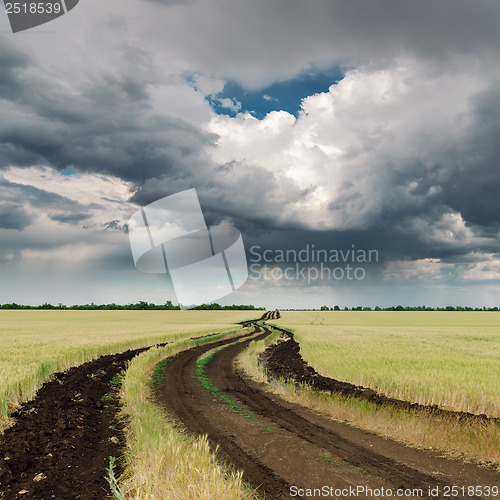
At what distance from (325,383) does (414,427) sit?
553cm

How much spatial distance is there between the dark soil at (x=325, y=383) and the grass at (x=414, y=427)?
16.6 inches

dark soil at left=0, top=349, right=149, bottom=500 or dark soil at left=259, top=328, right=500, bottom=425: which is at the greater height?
dark soil at left=0, top=349, right=149, bottom=500

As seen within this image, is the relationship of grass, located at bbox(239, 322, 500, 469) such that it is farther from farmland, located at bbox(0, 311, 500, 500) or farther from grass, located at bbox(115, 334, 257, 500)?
grass, located at bbox(115, 334, 257, 500)

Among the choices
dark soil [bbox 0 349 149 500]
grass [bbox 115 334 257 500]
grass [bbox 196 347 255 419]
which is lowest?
grass [bbox 196 347 255 419]

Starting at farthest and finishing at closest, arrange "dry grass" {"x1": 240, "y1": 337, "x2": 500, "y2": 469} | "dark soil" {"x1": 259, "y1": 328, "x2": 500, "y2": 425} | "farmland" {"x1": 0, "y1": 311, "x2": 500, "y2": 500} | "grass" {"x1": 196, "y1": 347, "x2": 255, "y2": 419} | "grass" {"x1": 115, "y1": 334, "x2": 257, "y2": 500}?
"grass" {"x1": 196, "y1": 347, "x2": 255, "y2": 419}, "dark soil" {"x1": 259, "y1": 328, "x2": 500, "y2": 425}, "dry grass" {"x1": 240, "y1": 337, "x2": 500, "y2": 469}, "farmland" {"x1": 0, "y1": 311, "x2": 500, "y2": 500}, "grass" {"x1": 115, "y1": 334, "x2": 257, "y2": 500}

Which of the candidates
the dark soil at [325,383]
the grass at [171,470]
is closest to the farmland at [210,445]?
the grass at [171,470]

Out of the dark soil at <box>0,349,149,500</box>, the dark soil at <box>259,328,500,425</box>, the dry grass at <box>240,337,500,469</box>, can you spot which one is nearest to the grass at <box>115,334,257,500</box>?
the dark soil at <box>0,349,149,500</box>

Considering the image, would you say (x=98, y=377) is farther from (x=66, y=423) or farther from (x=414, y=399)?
(x=414, y=399)

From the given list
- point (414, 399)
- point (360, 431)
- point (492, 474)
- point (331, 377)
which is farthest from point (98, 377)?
point (492, 474)

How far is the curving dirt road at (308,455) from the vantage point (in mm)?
6727

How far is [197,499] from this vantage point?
5691 mm

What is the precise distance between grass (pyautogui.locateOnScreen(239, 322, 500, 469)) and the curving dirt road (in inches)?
20.3

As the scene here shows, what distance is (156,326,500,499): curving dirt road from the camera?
22.1 feet

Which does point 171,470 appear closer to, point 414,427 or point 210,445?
point 210,445
